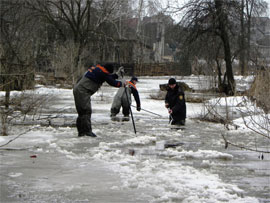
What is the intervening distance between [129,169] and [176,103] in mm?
5441

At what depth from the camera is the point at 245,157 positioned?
25.0 feet

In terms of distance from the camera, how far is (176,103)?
1161cm

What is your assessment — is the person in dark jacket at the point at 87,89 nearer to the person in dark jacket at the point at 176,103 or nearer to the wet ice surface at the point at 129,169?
the wet ice surface at the point at 129,169

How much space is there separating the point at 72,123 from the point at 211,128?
368 cm

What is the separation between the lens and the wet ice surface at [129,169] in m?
5.12

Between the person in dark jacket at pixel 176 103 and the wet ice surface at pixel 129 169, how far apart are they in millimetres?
1518

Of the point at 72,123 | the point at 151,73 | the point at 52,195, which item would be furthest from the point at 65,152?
the point at 151,73

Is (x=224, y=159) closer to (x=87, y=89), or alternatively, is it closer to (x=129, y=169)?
(x=129, y=169)

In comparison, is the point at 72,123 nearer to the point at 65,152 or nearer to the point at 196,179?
the point at 65,152

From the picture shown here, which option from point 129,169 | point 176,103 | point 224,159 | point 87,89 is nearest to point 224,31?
point 176,103

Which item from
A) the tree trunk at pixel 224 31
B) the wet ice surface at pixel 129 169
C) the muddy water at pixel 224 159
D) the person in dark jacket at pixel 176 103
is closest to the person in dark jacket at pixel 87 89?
the wet ice surface at pixel 129 169

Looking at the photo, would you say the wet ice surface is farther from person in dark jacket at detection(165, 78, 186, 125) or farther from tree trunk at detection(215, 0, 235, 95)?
tree trunk at detection(215, 0, 235, 95)

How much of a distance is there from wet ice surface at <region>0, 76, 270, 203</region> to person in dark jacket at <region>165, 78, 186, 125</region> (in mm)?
1518

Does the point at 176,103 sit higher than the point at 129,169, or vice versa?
the point at 176,103
